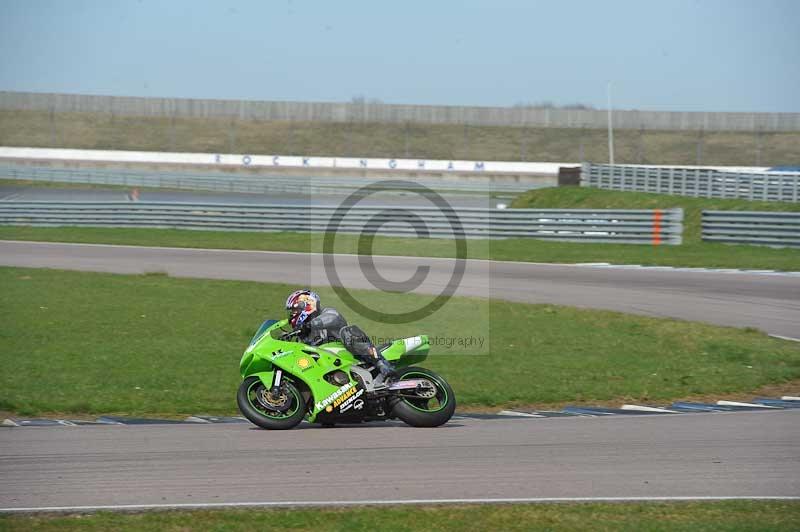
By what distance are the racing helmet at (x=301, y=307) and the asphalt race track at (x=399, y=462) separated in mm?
1126

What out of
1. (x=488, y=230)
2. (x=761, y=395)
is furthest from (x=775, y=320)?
(x=488, y=230)

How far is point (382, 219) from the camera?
29.9 m

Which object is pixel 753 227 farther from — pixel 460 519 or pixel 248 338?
pixel 460 519

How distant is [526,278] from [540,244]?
673 cm

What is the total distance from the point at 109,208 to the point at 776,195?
25.0m

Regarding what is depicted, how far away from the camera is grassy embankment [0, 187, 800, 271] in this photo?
24750 millimetres

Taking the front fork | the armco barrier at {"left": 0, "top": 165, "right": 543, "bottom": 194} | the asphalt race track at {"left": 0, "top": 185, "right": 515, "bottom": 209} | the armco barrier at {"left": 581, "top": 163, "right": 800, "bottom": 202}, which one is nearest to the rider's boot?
the front fork

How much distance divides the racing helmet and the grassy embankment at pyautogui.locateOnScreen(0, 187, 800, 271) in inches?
641

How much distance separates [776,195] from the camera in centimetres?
3578

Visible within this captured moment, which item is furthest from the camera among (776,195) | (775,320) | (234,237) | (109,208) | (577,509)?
(776,195)

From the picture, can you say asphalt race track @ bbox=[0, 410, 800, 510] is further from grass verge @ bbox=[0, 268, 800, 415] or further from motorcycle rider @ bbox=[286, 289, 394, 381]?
grass verge @ bbox=[0, 268, 800, 415]

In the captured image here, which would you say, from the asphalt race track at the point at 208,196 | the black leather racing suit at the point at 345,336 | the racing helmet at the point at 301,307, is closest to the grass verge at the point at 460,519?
the black leather racing suit at the point at 345,336

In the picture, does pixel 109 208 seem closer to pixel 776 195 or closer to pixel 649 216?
pixel 649 216

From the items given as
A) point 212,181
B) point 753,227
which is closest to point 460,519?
point 753,227
